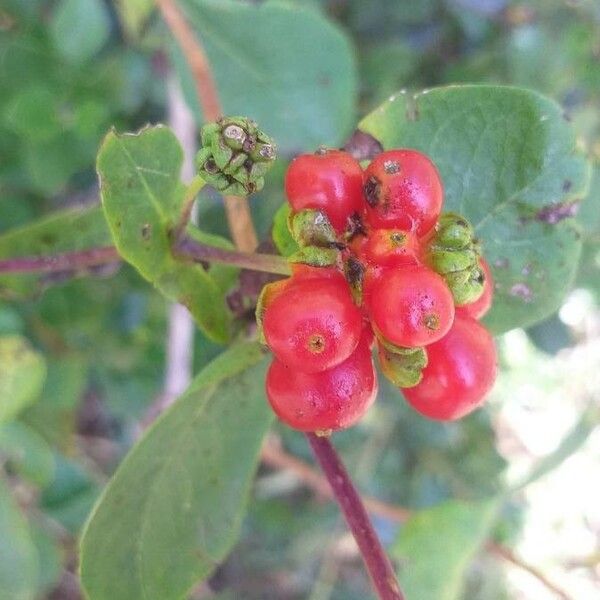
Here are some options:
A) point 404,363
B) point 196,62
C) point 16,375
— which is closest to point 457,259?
point 404,363

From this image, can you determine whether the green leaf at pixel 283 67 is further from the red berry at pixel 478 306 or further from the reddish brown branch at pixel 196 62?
the red berry at pixel 478 306

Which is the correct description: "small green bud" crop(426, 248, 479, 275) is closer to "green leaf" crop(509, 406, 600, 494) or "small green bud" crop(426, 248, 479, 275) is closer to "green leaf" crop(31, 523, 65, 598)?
"green leaf" crop(509, 406, 600, 494)

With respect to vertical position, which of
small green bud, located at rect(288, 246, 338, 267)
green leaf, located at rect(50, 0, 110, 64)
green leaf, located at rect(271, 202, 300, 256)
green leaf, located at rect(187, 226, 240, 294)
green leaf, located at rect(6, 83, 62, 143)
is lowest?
small green bud, located at rect(288, 246, 338, 267)

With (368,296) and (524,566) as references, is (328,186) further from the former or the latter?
(524,566)

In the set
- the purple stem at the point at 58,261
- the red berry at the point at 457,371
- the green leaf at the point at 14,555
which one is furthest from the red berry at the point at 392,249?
the green leaf at the point at 14,555

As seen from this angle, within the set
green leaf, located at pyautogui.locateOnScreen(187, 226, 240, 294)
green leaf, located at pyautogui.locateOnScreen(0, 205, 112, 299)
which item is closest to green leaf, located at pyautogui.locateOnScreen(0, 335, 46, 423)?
green leaf, located at pyautogui.locateOnScreen(0, 205, 112, 299)
